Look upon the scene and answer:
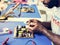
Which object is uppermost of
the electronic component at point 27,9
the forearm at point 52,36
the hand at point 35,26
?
the electronic component at point 27,9

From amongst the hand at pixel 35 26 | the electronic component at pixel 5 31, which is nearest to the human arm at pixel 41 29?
the hand at pixel 35 26

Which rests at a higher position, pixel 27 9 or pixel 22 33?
pixel 27 9

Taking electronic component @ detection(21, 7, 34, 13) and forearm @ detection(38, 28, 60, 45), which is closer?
forearm @ detection(38, 28, 60, 45)

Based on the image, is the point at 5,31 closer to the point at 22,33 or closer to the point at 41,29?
the point at 22,33

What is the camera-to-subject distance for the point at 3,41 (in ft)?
2.95

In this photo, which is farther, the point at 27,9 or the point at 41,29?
the point at 27,9

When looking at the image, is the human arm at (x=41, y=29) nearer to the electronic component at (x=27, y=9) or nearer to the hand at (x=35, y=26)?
the hand at (x=35, y=26)

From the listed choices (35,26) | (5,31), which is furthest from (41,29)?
(5,31)

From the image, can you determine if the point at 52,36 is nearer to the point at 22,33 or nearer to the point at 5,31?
the point at 22,33

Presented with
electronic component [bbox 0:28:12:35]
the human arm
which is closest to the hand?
the human arm

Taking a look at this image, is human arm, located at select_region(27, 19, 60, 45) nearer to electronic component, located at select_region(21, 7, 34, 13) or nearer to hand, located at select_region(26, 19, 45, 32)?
hand, located at select_region(26, 19, 45, 32)

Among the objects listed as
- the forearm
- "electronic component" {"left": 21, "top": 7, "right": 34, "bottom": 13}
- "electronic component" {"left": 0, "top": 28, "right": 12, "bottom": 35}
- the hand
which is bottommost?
the forearm

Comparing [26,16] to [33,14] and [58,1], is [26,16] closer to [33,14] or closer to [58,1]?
[33,14]

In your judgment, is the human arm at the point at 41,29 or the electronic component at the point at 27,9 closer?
the human arm at the point at 41,29
